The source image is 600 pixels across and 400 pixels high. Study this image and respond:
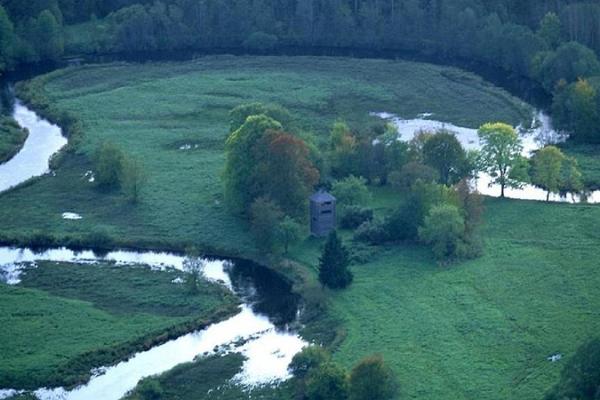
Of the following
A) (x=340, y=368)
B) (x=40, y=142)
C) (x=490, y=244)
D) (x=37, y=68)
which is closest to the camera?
(x=340, y=368)

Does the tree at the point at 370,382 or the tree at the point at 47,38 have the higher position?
the tree at the point at 47,38

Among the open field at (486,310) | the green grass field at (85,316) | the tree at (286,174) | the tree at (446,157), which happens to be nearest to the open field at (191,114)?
the tree at (286,174)

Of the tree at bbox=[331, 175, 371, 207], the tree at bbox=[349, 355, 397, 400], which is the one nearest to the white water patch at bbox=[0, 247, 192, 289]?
the tree at bbox=[331, 175, 371, 207]

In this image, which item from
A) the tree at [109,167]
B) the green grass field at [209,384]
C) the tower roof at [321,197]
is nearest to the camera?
the green grass field at [209,384]

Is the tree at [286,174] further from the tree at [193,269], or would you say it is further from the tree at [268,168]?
the tree at [193,269]

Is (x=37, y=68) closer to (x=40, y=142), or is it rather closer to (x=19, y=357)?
(x=40, y=142)

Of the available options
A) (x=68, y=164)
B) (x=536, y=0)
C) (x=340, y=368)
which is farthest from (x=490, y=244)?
(x=536, y=0)
